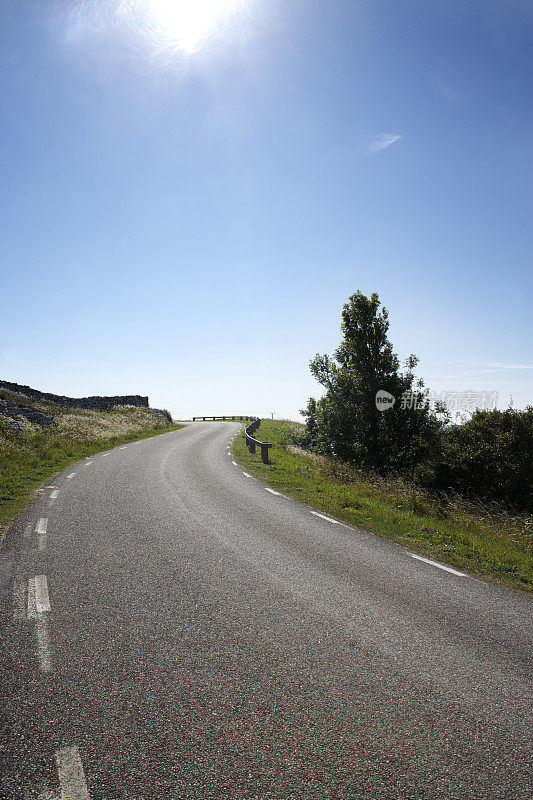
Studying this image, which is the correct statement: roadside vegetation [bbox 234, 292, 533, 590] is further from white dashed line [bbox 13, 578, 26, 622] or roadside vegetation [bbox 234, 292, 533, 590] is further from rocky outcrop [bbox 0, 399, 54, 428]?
rocky outcrop [bbox 0, 399, 54, 428]

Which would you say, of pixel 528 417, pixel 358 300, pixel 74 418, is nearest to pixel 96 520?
pixel 528 417

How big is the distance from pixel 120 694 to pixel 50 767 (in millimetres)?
720

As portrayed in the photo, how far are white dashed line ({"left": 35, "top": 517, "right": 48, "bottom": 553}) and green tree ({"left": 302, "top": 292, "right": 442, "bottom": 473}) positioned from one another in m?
16.5

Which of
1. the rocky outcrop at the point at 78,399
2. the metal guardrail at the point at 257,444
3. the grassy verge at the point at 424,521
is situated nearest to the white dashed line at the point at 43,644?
the grassy verge at the point at 424,521

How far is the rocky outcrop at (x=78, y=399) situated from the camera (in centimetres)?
3291

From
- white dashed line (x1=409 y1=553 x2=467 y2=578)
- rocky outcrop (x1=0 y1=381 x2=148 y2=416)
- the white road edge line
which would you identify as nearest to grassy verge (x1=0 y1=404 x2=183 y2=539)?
rocky outcrop (x1=0 y1=381 x2=148 y2=416)

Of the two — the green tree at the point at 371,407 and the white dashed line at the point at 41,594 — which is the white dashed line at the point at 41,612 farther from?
the green tree at the point at 371,407

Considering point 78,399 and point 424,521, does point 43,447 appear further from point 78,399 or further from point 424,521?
point 78,399

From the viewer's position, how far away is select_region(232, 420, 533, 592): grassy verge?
7.29 metres

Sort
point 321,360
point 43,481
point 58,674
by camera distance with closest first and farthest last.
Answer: point 58,674 < point 43,481 < point 321,360

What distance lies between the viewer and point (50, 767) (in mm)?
2629

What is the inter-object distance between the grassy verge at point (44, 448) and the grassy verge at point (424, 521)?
7204 mm

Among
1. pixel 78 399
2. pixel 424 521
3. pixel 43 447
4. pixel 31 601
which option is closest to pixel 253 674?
pixel 31 601

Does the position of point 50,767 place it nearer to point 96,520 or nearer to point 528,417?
point 96,520
